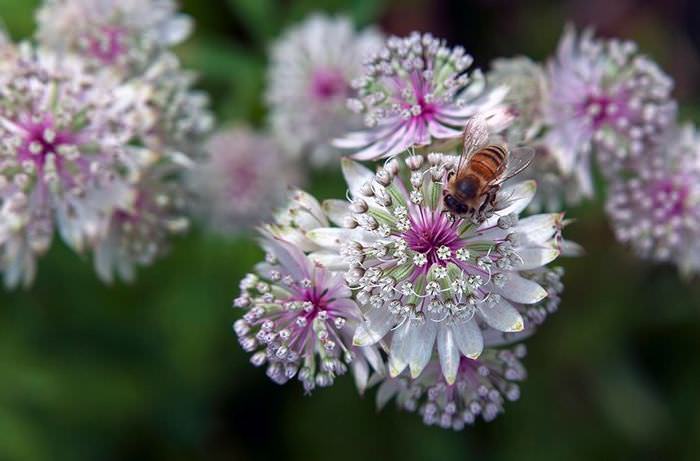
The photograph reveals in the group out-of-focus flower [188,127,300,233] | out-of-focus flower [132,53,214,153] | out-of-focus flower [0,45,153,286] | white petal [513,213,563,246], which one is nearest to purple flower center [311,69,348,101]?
out-of-focus flower [188,127,300,233]

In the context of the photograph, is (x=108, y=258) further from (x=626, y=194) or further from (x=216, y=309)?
(x=626, y=194)

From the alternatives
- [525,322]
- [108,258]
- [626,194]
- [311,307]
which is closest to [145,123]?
[108,258]

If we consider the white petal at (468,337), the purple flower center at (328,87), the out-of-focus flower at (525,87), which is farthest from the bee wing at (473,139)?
the purple flower center at (328,87)

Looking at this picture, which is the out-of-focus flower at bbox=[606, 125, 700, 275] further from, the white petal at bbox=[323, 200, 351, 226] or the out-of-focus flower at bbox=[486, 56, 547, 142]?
the white petal at bbox=[323, 200, 351, 226]

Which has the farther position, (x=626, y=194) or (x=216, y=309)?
(x=216, y=309)

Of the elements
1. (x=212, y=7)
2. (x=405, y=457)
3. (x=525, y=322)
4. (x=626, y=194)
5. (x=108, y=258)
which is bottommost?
(x=405, y=457)

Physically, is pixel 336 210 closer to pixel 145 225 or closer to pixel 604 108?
pixel 145 225

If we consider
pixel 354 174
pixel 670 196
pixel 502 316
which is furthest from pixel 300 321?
pixel 670 196
